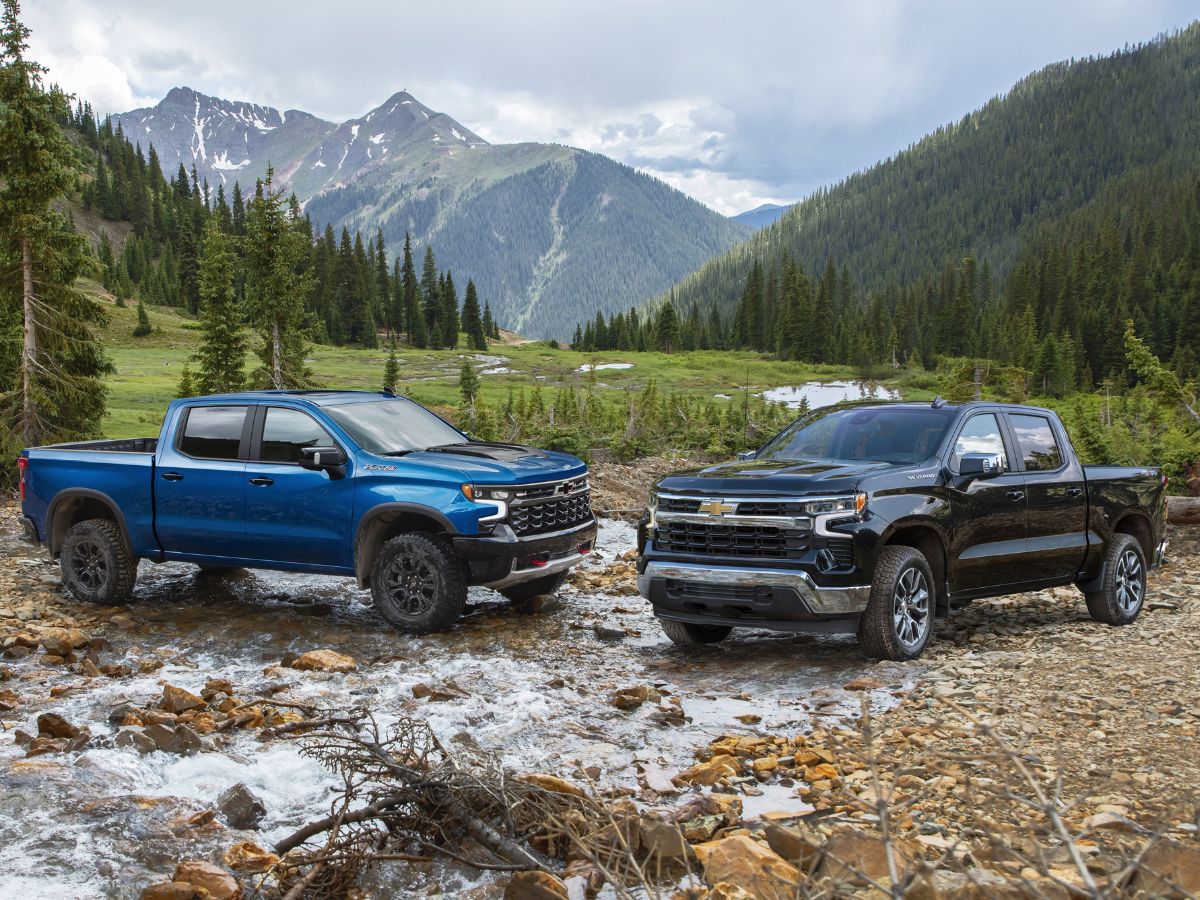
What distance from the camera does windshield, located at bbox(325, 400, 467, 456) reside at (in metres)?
9.21

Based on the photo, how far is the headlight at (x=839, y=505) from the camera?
7.15 metres

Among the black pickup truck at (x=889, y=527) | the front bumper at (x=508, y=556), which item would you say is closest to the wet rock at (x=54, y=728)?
the front bumper at (x=508, y=556)

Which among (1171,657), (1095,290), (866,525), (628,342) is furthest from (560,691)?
(628,342)

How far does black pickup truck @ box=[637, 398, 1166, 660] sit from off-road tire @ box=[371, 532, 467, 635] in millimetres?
1719

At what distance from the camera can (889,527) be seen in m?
7.29

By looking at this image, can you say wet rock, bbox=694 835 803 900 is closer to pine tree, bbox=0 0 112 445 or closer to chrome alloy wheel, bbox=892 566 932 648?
chrome alloy wheel, bbox=892 566 932 648

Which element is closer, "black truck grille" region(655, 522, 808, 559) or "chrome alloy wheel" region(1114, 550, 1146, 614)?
"black truck grille" region(655, 522, 808, 559)

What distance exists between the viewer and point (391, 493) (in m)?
8.67

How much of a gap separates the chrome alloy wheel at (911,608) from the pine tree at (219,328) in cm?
3657

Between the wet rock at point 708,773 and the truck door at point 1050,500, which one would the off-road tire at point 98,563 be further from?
the truck door at point 1050,500

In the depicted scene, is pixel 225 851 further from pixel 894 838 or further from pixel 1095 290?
pixel 1095 290

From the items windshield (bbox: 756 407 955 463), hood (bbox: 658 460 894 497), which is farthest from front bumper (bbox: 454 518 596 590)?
windshield (bbox: 756 407 955 463)

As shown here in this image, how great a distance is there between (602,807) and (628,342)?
5498 inches

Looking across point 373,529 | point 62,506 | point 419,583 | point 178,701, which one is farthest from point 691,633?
point 62,506
